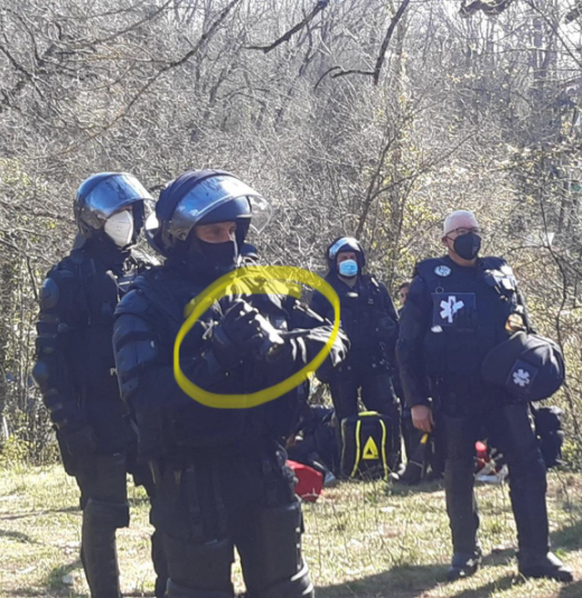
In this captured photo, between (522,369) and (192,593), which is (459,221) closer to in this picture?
(522,369)

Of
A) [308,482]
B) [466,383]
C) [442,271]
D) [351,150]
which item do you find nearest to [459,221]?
A: [442,271]

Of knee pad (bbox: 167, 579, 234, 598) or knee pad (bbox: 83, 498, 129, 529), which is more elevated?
knee pad (bbox: 83, 498, 129, 529)

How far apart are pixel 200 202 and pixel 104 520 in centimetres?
186

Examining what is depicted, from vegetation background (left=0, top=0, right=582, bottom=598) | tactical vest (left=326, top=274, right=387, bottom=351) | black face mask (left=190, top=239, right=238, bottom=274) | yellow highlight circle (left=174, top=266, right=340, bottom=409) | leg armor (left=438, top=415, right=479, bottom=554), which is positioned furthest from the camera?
tactical vest (left=326, top=274, right=387, bottom=351)

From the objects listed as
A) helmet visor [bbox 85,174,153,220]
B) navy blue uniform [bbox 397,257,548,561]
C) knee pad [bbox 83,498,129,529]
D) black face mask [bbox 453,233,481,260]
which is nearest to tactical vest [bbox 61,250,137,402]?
helmet visor [bbox 85,174,153,220]

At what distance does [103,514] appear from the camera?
4.22 m

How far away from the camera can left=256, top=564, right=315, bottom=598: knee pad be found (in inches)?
119

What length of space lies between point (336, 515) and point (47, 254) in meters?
6.16

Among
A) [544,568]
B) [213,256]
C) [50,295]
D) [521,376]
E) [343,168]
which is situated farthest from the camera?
[343,168]

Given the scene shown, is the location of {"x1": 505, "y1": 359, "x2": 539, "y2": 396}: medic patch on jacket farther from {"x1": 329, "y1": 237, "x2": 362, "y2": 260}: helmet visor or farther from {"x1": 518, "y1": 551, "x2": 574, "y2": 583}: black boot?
{"x1": 329, "y1": 237, "x2": 362, "y2": 260}: helmet visor

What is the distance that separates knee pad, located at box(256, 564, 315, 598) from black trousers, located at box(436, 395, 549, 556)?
2002mm

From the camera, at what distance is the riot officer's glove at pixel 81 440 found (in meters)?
4.14

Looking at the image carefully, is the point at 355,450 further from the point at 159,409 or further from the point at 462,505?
the point at 159,409

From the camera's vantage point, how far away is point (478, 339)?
4832mm
